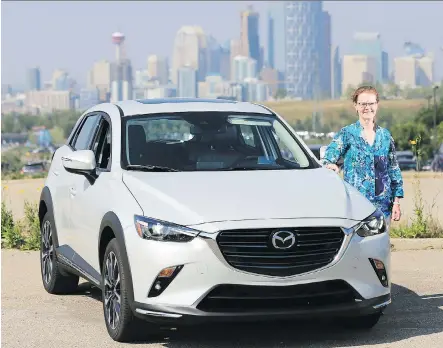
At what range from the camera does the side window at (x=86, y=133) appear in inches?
391

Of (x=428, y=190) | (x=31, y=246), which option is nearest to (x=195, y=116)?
(x=31, y=246)

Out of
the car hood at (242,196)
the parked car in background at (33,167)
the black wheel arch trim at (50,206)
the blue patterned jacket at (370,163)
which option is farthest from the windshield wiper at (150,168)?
the parked car in background at (33,167)

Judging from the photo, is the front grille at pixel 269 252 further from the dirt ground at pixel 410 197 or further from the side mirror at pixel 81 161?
the dirt ground at pixel 410 197

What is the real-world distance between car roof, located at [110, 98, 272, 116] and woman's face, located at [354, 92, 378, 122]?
28.6 inches

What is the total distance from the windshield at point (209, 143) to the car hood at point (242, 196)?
25cm

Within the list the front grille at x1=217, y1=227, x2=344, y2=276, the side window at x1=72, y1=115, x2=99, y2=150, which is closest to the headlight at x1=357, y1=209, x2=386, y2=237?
the front grille at x1=217, y1=227, x2=344, y2=276

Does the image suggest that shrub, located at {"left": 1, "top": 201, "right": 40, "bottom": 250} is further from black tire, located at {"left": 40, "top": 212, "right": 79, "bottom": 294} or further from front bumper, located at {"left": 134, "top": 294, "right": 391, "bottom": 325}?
front bumper, located at {"left": 134, "top": 294, "right": 391, "bottom": 325}

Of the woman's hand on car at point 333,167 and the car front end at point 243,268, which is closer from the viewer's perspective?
the car front end at point 243,268

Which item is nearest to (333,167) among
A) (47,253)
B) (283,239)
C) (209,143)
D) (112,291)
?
(209,143)

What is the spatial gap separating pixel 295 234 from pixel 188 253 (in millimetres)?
662

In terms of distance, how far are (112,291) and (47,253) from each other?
8.76 feet

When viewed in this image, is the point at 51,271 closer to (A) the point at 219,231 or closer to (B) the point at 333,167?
(B) the point at 333,167

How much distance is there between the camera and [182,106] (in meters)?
9.35

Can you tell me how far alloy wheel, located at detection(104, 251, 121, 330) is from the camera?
26.1 ft
